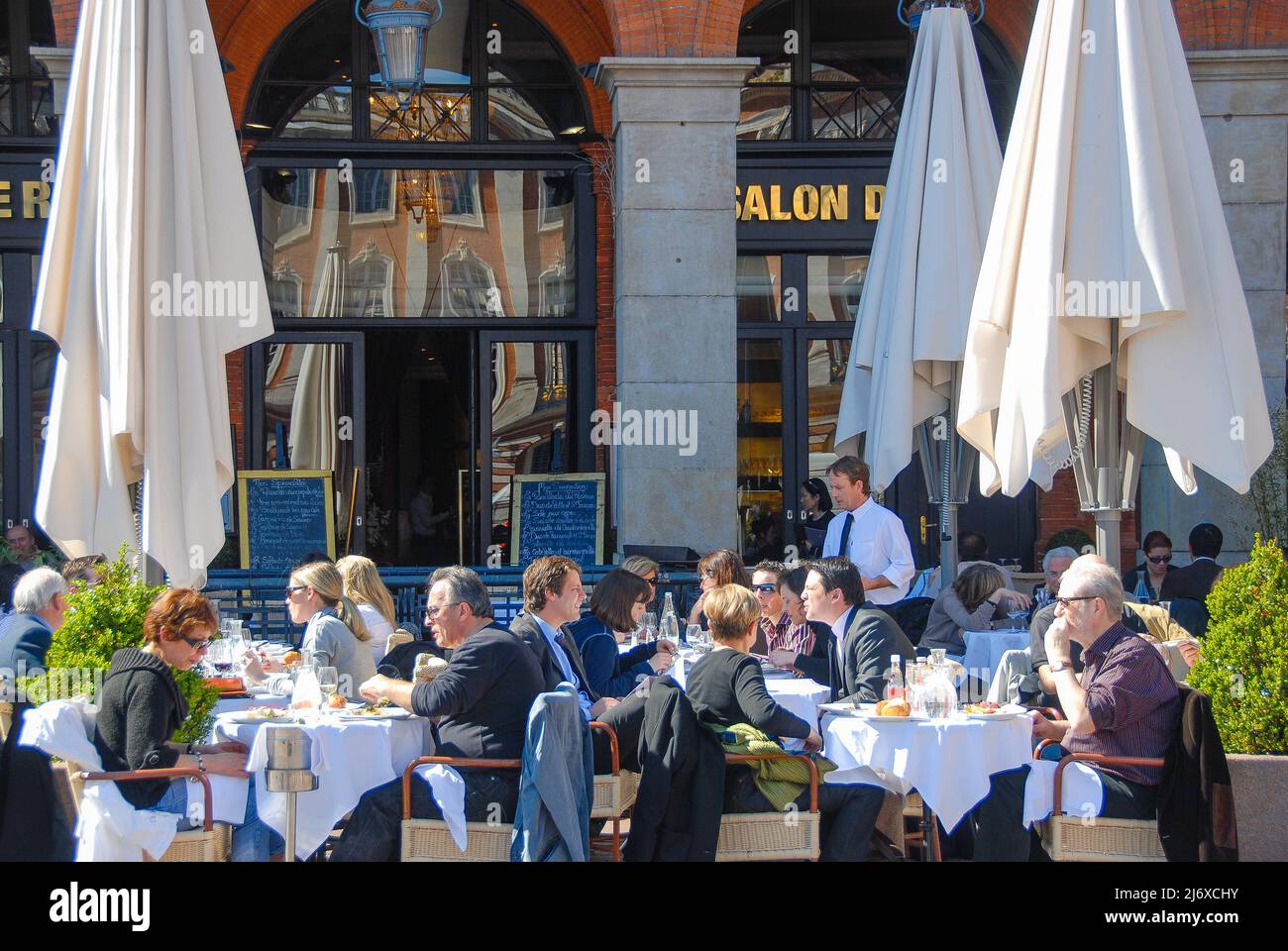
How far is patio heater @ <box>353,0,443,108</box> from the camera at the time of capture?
11375 millimetres

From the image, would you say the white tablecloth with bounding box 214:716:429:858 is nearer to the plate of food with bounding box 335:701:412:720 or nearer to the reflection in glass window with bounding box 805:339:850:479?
the plate of food with bounding box 335:701:412:720

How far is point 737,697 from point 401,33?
682 cm

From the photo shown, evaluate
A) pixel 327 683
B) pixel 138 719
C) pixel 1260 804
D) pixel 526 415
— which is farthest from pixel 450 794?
pixel 526 415

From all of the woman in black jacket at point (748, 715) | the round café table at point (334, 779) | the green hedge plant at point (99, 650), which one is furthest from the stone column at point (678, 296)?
the green hedge plant at point (99, 650)

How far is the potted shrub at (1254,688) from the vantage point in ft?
20.1

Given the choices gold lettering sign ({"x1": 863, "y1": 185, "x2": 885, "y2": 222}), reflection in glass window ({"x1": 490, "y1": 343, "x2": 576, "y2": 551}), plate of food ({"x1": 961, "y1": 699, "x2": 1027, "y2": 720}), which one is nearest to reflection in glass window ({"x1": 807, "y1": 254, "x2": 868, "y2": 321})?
gold lettering sign ({"x1": 863, "y1": 185, "x2": 885, "y2": 222})

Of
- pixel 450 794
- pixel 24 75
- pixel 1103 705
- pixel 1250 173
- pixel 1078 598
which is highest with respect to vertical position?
pixel 24 75

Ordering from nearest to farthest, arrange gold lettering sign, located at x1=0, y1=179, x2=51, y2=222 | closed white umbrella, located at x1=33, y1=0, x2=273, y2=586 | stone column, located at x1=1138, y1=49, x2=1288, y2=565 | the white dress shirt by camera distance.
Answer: closed white umbrella, located at x1=33, y1=0, x2=273, y2=586 < the white dress shirt < stone column, located at x1=1138, y1=49, x2=1288, y2=565 < gold lettering sign, located at x1=0, y1=179, x2=51, y2=222

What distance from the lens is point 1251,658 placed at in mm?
6277

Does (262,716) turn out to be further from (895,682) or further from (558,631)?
(895,682)

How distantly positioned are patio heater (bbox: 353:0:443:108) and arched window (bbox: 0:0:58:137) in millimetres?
3646

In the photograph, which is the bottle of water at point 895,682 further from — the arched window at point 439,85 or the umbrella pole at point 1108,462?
the arched window at point 439,85

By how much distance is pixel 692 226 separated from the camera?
12.2m

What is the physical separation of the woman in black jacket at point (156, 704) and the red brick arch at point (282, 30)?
8.84m
